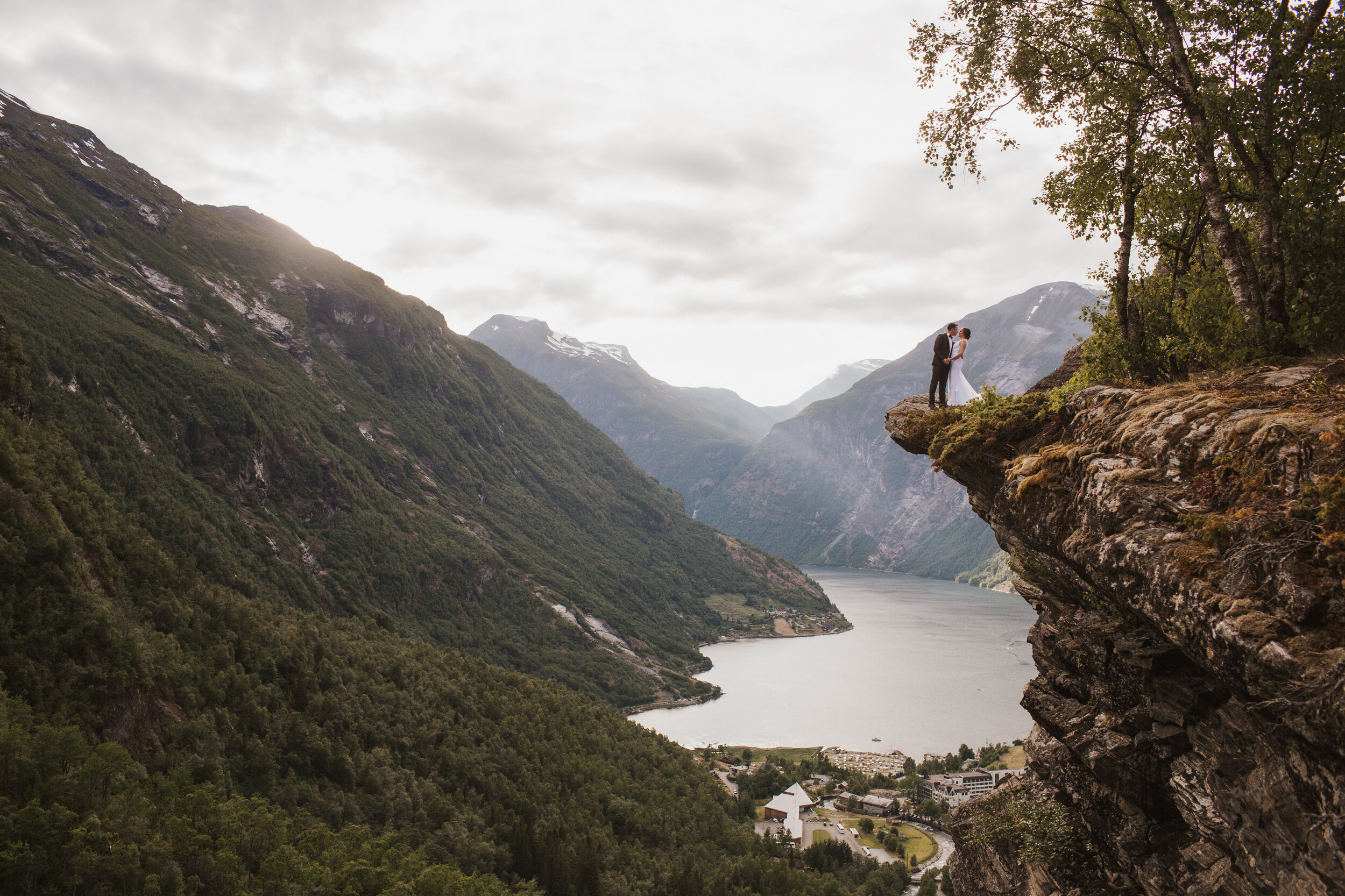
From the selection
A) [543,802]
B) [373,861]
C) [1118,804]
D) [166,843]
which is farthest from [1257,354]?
[543,802]

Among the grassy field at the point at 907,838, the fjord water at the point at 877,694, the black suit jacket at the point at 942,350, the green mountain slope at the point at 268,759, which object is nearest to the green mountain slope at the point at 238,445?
the fjord water at the point at 877,694

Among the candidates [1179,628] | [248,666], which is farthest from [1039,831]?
[248,666]

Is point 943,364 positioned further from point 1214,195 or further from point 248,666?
point 248,666

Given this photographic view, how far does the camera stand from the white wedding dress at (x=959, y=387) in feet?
53.2

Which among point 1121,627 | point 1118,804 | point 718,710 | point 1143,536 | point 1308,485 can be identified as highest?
point 1308,485

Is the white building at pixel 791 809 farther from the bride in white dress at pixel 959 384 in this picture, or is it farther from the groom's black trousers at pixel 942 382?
the bride in white dress at pixel 959 384

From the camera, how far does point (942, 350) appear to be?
53.7 feet

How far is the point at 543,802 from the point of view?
7188 cm

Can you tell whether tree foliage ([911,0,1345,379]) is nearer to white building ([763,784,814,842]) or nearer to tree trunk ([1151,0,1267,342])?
tree trunk ([1151,0,1267,342])

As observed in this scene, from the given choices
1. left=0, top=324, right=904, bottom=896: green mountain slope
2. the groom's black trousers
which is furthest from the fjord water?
the groom's black trousers

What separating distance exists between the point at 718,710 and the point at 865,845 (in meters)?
55.8

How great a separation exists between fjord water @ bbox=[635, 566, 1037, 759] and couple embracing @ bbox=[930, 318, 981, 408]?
92.6 meters

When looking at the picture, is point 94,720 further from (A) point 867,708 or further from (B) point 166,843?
(A) point 867,708

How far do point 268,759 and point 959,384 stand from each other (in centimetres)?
6526
